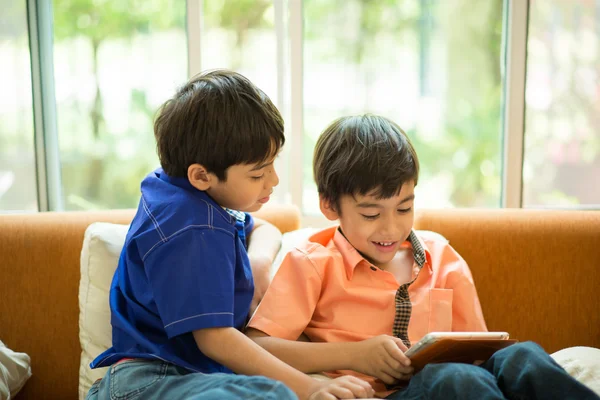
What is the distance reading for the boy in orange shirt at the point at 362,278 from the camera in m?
1.48

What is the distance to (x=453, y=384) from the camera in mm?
1191

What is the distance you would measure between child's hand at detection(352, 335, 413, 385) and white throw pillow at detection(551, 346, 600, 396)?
0.38 metres

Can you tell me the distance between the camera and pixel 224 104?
4.53ft

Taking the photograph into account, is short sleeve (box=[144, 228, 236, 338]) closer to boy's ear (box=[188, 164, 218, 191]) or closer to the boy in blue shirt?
the boy in blue shirt

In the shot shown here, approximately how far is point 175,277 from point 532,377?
699 mm

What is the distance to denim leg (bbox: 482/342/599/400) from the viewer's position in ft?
3.77

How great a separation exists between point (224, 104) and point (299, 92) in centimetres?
128

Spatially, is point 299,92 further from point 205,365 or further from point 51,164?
point 205,365

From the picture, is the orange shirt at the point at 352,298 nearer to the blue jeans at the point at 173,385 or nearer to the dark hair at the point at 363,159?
the dark hair at the point at 363,159

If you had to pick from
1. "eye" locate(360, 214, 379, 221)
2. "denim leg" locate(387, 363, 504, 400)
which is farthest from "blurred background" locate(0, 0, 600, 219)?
"denim leg" locate(387, 363, 504, 400)

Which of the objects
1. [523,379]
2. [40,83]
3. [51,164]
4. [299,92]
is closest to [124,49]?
[40,83]

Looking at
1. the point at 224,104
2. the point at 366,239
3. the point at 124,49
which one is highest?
the point at 124,49

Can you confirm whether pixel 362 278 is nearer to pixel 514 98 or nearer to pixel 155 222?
pixel 155 222

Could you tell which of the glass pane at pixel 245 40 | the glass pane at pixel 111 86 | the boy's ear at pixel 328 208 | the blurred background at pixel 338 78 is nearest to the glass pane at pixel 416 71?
the blurred background at pixel 338 78
